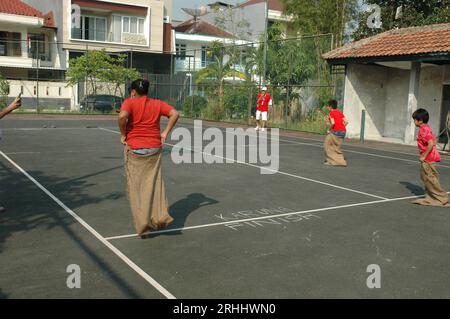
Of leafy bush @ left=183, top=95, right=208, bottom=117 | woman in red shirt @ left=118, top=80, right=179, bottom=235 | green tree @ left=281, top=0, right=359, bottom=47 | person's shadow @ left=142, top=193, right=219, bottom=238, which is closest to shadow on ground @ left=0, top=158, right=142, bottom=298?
woman in red shirt @ left=118, top=80, right=179, bottom=235

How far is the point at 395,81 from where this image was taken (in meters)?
22.0

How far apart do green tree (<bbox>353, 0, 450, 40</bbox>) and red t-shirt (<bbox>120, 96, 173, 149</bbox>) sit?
75.4 ft

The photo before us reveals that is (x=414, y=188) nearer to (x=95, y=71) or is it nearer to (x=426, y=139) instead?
(x=426, y=139)

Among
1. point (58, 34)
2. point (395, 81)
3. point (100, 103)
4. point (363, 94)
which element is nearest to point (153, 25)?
point (58, 34)

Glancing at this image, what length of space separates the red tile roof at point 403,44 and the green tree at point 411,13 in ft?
17.0

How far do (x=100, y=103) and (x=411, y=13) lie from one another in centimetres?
1962

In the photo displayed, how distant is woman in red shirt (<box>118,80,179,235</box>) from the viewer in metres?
6.16

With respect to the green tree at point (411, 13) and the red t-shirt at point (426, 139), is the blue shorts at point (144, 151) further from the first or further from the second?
the green tree at point (411, 13)

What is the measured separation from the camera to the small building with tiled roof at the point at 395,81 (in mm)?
19016

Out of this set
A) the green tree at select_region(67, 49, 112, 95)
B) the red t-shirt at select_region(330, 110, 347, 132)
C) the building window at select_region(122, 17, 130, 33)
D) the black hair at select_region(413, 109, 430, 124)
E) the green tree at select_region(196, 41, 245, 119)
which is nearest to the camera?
the black hair at select_region(413, 109, 430, 124)

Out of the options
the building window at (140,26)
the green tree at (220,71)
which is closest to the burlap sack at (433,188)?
the green tree at (220,71)

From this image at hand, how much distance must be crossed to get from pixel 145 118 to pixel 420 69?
16666 millimetres

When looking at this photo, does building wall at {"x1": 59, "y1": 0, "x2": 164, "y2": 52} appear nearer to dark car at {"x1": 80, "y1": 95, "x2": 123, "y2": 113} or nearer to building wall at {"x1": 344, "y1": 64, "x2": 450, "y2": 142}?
dark car at {"x1": 80, "y1": 95, "x2": 123, "y2": 113}
